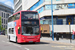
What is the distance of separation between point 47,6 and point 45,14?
2.19 meters

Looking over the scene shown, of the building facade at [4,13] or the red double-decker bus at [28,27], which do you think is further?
the building facade at [4,13]

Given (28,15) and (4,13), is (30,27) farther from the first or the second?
(4,13)

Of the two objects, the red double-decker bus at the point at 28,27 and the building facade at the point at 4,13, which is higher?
the building facade at the point at 4,13

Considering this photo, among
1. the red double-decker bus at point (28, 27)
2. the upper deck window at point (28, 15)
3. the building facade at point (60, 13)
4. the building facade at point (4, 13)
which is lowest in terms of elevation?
the red double-decker bus at point (28, 27)

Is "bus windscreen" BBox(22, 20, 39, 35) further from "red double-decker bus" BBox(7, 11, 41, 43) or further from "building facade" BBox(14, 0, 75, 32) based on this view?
"building facade" BBox(14, 0, 75, 32)

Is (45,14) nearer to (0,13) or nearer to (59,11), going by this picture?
(59,11)

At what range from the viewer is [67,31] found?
140ft

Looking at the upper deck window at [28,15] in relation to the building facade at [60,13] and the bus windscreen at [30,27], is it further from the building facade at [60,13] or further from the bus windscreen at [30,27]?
the building facade at [60,13]

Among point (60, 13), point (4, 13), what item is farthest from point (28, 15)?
point (4, 13)

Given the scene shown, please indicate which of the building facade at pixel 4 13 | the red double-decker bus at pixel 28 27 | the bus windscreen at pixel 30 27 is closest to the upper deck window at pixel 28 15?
the red double-decker bus at pixel 28 27

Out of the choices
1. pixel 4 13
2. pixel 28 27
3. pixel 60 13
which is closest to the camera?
pixel 28 27

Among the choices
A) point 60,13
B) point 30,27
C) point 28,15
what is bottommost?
point 30,27

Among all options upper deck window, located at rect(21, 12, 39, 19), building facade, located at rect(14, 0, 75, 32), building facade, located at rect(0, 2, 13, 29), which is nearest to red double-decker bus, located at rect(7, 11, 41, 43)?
upper deck window, located at rect(21, 12, 39, 19)

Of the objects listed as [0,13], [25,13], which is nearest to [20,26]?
[25,13]
